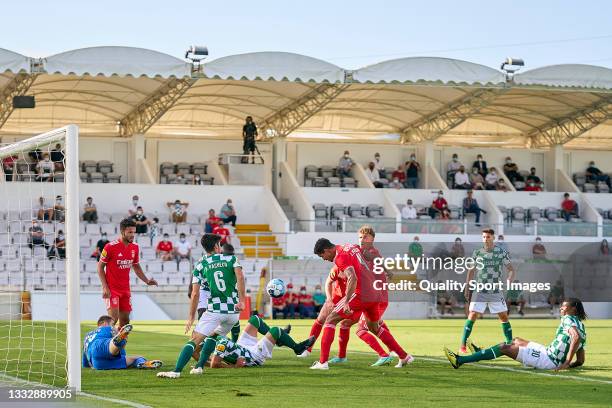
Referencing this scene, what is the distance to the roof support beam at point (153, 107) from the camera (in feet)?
124

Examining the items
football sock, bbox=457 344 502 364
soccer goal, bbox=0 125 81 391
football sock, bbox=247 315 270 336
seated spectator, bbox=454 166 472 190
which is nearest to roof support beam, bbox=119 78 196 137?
soccer goal, bbox=0 125 81 391

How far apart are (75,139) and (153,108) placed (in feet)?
98.0

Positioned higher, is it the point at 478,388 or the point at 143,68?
the point at 143,68

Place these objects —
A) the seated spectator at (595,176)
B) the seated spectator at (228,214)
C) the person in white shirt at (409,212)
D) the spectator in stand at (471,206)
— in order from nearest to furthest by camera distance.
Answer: the seated spectator at (228,214)
the person in white shirt at (409,212)
the spectator in stand at (471,206)
the seated spectator at (595,176)

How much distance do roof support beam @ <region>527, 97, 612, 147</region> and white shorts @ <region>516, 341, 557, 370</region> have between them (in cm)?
3193

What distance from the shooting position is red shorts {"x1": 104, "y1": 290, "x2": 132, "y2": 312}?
1508 centimetres

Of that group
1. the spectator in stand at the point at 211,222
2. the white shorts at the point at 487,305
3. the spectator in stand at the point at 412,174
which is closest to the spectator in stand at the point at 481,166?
the spectator in stand at the point at 412,174

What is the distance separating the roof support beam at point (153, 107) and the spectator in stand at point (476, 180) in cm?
1267

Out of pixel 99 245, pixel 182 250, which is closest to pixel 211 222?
pixel 182 250

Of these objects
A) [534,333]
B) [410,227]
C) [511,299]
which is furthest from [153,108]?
[534,333]

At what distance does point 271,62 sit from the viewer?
118 ft

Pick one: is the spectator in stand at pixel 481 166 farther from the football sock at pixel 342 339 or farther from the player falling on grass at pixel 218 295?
the player falling on grass at pixel 218 295

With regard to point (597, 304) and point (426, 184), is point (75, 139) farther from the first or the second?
point (426, 184)

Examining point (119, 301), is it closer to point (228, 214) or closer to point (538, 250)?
point (538, 250)
